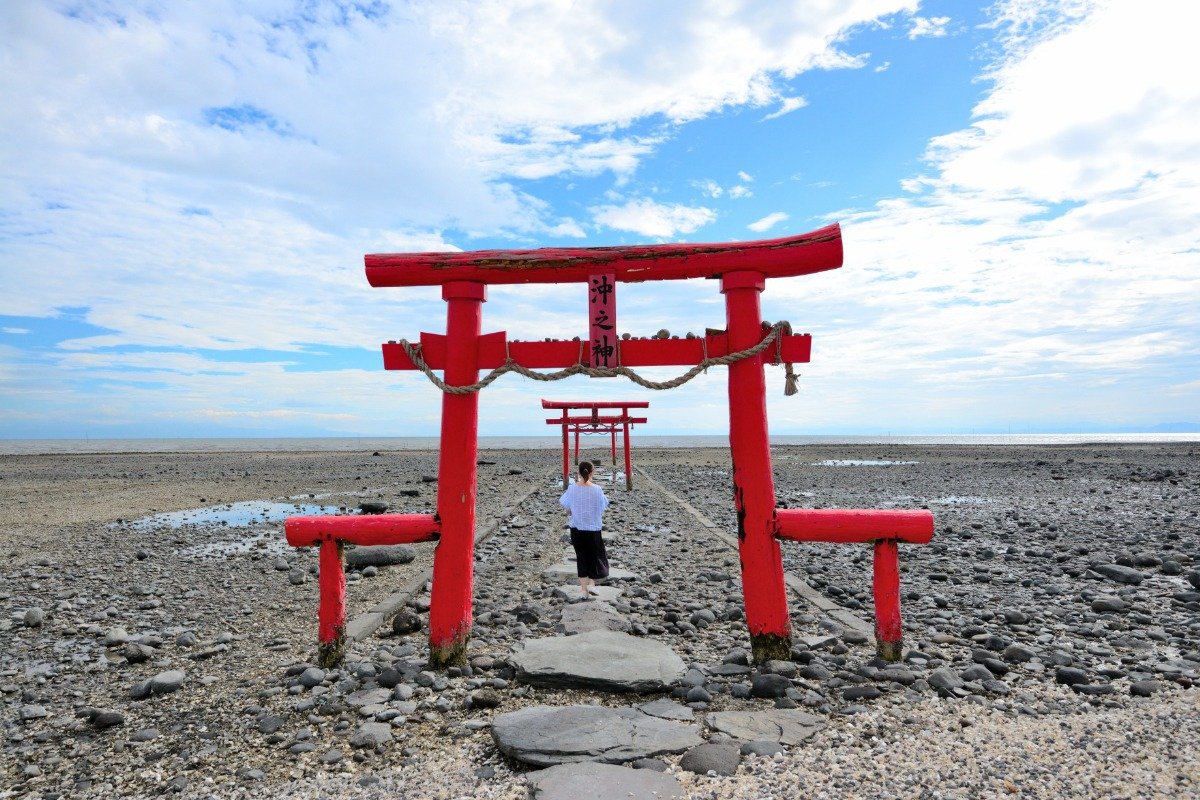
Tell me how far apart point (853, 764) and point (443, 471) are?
11.4 ft

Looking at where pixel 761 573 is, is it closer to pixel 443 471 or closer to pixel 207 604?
pixel 443 471

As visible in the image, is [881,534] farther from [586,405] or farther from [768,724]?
[586,405]

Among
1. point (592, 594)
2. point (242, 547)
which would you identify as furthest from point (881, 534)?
point (242, 547)

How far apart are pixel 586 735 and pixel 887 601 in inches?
107

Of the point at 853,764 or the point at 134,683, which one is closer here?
the point at 853,764

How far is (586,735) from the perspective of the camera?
3.80 m

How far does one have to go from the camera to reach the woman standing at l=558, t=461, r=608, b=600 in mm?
7711

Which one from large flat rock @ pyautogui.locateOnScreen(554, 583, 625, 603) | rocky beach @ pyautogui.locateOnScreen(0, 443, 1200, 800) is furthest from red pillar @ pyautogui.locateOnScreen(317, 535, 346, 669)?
large flat rock @ pyautogui.locateOnScreen(554, 583, 625, 603)

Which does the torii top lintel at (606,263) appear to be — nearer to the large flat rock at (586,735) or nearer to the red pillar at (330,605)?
the red pillar at (330,605)

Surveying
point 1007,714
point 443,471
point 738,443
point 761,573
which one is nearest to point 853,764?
point 1007,714

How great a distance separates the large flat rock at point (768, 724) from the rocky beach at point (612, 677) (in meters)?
0.02

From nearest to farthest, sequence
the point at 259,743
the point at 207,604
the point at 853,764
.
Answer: the point at 853,764
the point at 259,743
the point at 207,604

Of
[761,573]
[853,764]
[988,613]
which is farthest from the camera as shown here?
[988,613]

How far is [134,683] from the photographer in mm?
5289
